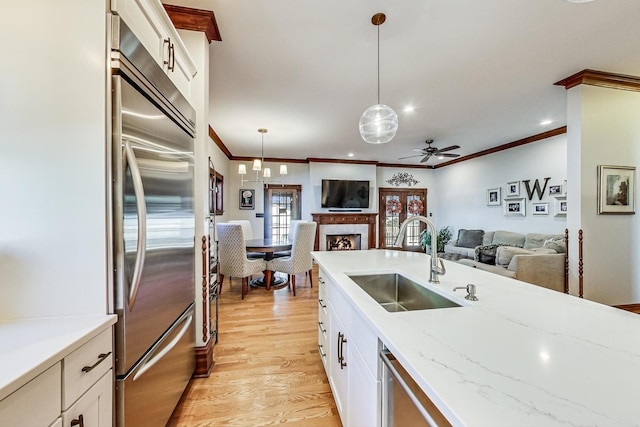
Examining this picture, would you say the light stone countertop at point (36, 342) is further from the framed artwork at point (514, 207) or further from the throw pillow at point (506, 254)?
the framed artwork at point (514, 207)

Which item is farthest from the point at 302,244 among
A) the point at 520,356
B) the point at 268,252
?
the point at 520,356

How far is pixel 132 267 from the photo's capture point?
3.44ft

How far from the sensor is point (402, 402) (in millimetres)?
808

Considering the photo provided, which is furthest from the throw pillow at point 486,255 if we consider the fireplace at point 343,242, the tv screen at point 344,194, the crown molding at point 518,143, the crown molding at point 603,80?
the tv screen at point 344,194

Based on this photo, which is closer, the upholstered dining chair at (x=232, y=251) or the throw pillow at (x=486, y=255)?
the upholstered dining chair at (x=232, y=251)

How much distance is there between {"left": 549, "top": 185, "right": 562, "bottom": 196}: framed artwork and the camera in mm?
4414

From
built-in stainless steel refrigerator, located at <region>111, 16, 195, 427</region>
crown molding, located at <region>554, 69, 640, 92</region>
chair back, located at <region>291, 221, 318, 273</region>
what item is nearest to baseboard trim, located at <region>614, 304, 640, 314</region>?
crown molding, located at <region>554, 69, 640, 92</region>

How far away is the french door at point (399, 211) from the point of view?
7293 millimetres

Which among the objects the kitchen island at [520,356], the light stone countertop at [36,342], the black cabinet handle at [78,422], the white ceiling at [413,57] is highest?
the white ceiling at [413,57]

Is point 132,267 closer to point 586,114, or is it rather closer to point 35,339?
point 35,339

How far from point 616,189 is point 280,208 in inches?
224

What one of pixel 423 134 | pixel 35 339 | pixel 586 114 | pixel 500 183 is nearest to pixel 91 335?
pixel 35 339

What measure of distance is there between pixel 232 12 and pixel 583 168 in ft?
A: 12.0

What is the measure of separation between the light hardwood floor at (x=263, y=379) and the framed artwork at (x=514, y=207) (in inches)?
179
